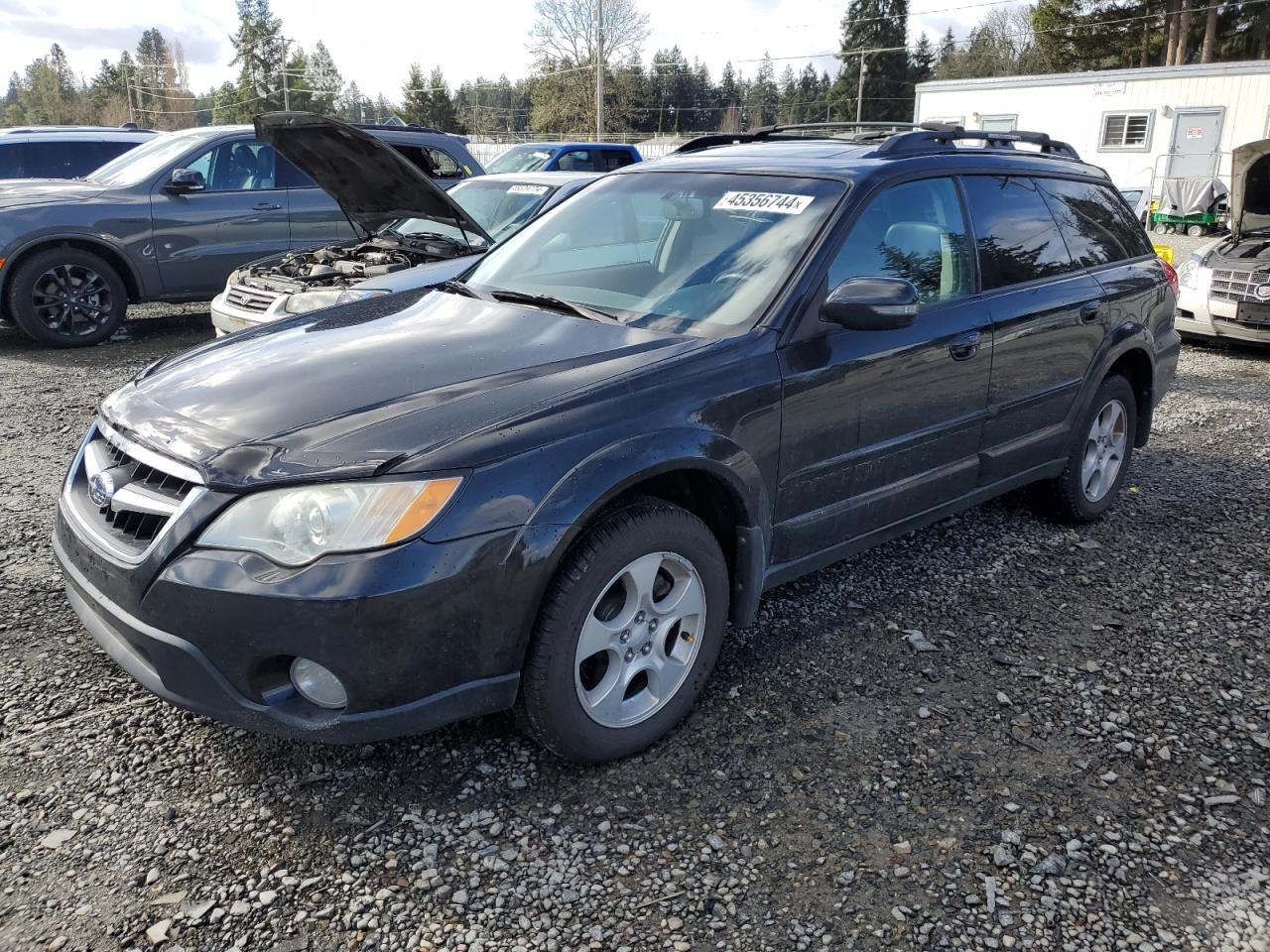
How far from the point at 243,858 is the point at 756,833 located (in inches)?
50.8

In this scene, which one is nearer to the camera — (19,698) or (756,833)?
(756,833)

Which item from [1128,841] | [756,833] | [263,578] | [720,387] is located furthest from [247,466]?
[1128,841]

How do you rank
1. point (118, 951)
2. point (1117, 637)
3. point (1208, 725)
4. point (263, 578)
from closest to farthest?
point (118, 951), point (263, 578), point (1208, 725), point (1117, 637)

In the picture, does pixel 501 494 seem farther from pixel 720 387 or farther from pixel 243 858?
pixel 243 858

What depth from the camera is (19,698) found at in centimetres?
305

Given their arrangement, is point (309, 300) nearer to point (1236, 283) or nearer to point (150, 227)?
point (150, 227)

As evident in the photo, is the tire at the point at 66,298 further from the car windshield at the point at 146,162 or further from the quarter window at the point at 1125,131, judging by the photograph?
the quarter window at the point at 1125,131

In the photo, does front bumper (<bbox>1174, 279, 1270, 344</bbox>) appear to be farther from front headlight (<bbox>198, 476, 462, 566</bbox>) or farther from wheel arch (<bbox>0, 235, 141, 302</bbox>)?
wheel arch (<bbox>0, 235, 141, 302</bbox>)

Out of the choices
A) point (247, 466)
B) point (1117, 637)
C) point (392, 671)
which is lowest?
point (1117, 637)

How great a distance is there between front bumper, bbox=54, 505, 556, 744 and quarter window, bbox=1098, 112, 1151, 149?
2795 centimetres

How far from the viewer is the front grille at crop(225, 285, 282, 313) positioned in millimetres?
7000

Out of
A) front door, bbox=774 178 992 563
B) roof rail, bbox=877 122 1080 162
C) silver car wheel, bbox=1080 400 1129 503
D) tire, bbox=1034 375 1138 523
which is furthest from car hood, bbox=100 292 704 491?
silver car wheel, bbox=1080 400 1129 503

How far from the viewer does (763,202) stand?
3512 millimetres

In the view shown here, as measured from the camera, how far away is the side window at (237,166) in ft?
30.0
